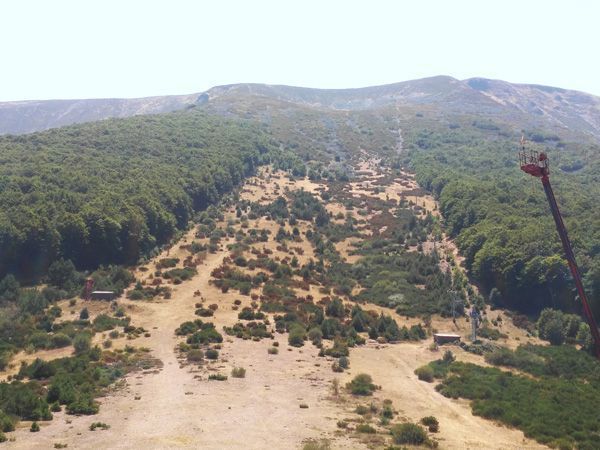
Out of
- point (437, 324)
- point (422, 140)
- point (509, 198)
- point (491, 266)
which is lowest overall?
point (437, 324)

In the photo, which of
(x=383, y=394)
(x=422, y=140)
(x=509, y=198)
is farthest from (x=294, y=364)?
(x=422, y=140)

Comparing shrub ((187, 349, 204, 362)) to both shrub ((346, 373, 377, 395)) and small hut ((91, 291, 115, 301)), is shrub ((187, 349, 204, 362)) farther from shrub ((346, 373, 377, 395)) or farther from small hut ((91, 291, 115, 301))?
small hut ((91, 291, 115, 301))

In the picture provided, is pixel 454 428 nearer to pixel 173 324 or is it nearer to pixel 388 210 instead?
pixel 173 324

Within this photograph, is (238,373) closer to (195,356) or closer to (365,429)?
(195,356)

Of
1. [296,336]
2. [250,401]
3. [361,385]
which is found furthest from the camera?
[296,336]

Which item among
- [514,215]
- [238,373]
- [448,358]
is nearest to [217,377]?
[238,373]

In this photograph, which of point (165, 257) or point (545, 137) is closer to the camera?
point (165, 257)

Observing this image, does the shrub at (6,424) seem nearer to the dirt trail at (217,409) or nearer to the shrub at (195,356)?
the dirt trail at (217,409)
